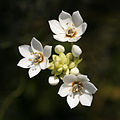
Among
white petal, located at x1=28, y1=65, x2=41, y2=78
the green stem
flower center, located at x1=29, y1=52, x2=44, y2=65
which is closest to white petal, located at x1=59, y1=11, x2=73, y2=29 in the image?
A: flower center, located at x1=29, y1=52, x2=44, y2=65

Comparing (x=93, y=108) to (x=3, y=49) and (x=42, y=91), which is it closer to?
(x=42, y=91)

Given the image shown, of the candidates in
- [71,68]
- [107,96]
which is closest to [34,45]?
[71,68]

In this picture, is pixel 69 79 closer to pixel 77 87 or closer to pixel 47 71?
pixel 77 87

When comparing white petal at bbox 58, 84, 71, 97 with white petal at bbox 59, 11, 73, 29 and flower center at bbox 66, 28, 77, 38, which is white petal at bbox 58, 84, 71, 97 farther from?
white petal at bbox 59, 11, 73, 29

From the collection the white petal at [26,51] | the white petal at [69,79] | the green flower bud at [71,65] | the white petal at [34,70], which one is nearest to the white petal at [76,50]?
the green flower bud at [71,65]

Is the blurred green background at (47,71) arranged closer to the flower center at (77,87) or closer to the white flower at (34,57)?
the white flower at (34,57)

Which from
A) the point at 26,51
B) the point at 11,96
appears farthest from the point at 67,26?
the point at 11,96
